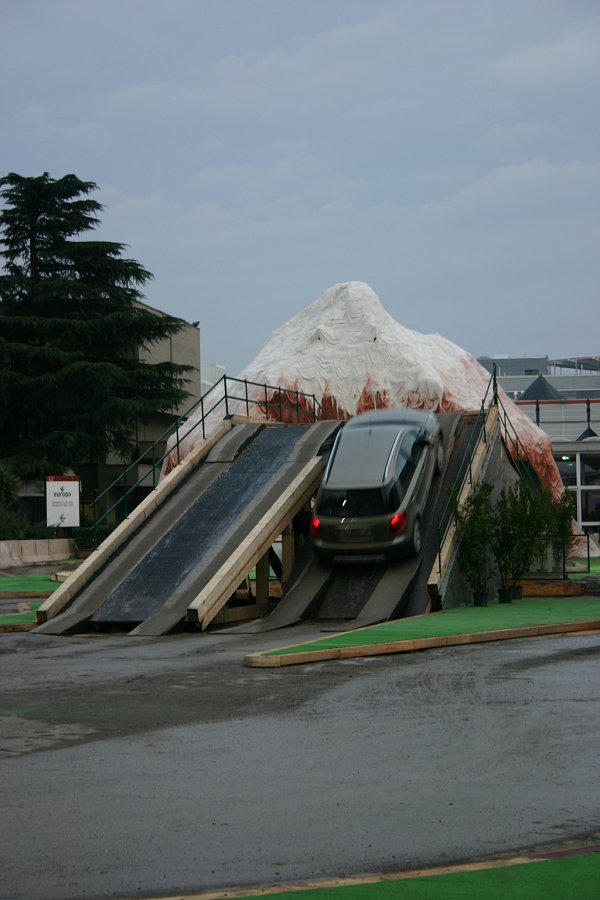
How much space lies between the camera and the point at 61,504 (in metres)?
40.2

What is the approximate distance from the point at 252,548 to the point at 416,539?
11.2 ft

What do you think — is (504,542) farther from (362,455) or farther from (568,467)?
(568,467)

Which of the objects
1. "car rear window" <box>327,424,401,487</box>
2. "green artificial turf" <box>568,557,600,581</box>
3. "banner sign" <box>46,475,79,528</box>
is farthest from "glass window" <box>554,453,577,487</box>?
"car rear window" <box>327,424,401,487</box>

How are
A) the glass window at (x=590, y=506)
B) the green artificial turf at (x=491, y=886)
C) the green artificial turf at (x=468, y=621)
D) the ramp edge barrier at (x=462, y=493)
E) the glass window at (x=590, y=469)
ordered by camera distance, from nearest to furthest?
1. the green artificial turf at (x=491, y=886)
2. the green artificial turf at (x=468, y=621)
3. the ramp edge barrier at (x=462, y=493)
4. the glass window at (x=590, y=506)
5. the glass window at (x=590, y=469)

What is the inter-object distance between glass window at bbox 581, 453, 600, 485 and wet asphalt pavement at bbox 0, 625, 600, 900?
40.6 meters

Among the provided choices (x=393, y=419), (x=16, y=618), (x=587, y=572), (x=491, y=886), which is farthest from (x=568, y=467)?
(x=491, y=886)

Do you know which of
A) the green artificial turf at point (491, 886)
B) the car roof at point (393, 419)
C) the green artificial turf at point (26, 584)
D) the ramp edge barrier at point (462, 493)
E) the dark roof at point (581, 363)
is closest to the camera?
the green artificial turf at point (491, 886)

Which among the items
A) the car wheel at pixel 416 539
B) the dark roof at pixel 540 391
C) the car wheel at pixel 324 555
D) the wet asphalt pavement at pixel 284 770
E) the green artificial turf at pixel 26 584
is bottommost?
the green artificial turf at pixel 26 584

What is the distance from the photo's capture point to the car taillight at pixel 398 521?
22688 millimetres

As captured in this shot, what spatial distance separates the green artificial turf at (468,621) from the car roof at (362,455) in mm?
3018

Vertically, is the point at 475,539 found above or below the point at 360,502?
below

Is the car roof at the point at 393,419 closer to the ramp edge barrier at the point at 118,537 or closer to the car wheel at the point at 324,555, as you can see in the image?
the car wheel at the point at 324,555

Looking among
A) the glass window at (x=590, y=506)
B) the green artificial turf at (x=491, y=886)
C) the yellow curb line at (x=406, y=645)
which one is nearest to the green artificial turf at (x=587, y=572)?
the yellow curb line at (x=406, y=645)

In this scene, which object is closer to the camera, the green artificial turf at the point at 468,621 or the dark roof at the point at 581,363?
the green artificial turf at the point at 468,621
